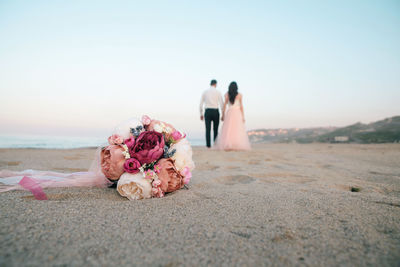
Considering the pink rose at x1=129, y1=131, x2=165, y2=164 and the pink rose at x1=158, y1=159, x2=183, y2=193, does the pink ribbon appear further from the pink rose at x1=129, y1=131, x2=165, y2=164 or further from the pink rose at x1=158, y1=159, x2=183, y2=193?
the pink rose at x1=158, y1=159, x2=183, y2=193

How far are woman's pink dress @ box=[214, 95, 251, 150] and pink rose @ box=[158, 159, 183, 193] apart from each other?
5.64 metres

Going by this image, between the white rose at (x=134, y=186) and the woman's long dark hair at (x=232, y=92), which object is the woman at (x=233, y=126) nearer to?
the woman's long dark hair at (x=232, y=92)

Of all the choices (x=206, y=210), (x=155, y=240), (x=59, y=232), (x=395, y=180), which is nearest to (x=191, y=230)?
(x=155, y=240)

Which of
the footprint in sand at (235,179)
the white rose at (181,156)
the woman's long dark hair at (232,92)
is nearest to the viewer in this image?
the white rose at (181,156)

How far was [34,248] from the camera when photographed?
0.81 metres

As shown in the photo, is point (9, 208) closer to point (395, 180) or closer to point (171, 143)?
point (171, 143)

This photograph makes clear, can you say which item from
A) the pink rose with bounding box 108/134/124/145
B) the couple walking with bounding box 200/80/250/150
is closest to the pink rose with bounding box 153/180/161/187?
the pink rose with bounding box 108/134/124/145

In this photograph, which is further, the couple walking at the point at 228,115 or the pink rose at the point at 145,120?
the couple walking at the point at 228,115

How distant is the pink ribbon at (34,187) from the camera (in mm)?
1436

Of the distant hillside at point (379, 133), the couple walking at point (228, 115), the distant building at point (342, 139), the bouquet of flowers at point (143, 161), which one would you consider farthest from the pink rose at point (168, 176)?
the distant building at point (342, 139)

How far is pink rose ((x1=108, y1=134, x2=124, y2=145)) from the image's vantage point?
5.13 ft

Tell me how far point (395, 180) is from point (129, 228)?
9.09 feet

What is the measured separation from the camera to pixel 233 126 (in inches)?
289

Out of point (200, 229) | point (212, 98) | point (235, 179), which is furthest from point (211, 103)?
point (200, 229)
